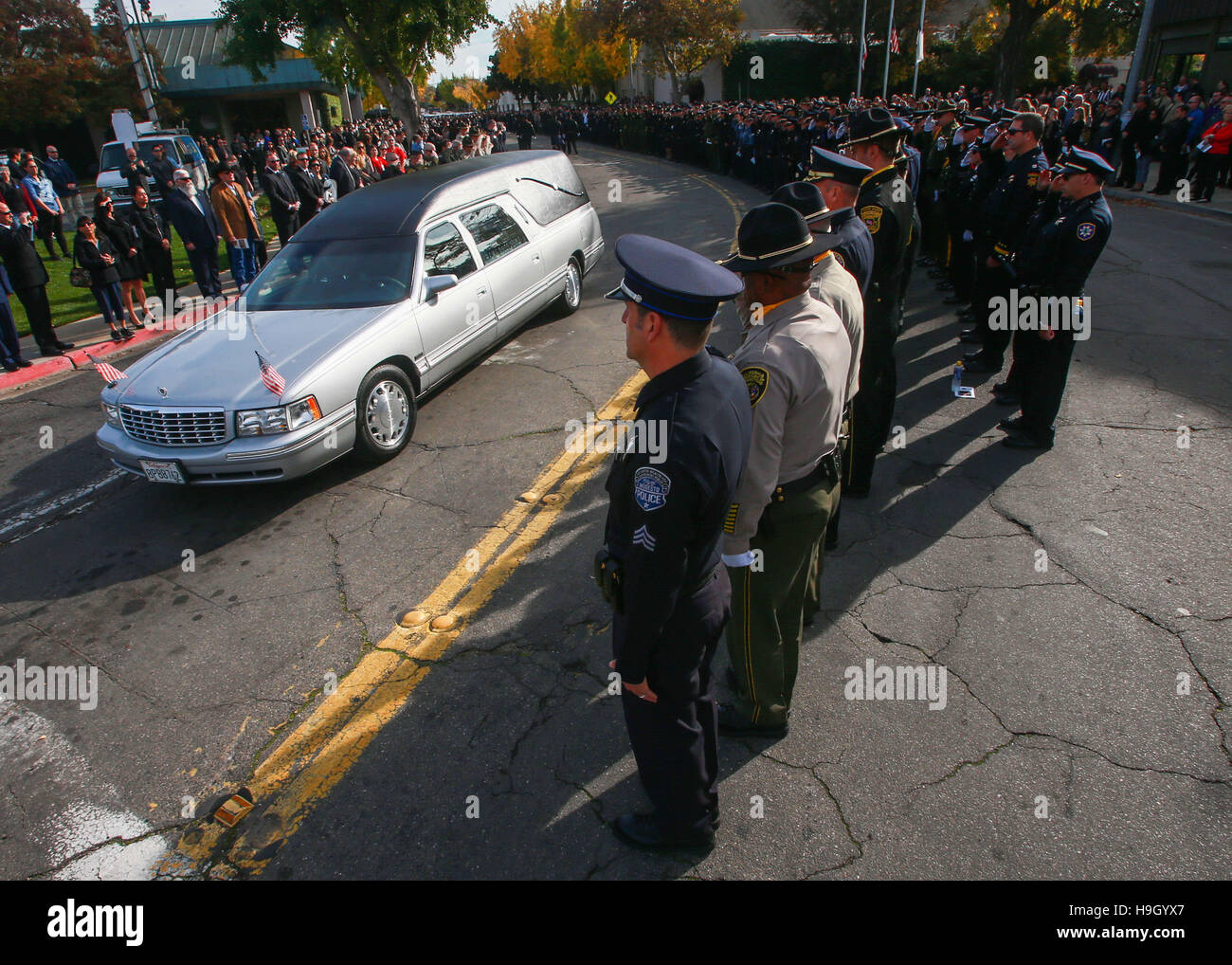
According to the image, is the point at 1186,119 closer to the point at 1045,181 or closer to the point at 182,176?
the point at 1045,181

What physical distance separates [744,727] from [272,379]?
3.82m

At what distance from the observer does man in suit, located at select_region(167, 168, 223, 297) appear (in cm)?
987

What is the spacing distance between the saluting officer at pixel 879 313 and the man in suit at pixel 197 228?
30.4ft

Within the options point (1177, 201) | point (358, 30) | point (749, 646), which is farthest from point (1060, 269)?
point (358, 30)

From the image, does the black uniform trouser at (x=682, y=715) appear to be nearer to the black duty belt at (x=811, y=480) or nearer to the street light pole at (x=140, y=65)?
the black duty belt at (x=811, y=480)

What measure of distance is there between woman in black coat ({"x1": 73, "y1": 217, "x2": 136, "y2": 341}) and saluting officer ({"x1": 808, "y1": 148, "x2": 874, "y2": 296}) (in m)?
8.41

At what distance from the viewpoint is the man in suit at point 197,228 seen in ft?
32.4

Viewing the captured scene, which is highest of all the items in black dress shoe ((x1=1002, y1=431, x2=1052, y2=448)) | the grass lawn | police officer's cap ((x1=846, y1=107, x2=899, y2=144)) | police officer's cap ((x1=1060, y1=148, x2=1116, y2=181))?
police officer's cap ((x1=846, y1=107, x2=899, y2=144))

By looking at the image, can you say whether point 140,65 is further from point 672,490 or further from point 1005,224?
point 672,490

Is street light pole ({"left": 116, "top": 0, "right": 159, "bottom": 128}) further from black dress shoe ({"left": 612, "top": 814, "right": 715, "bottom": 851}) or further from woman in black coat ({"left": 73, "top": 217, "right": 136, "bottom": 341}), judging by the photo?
black dress shoe ({"left": 612, "top": 814, "right": 715, "bottom": 851})

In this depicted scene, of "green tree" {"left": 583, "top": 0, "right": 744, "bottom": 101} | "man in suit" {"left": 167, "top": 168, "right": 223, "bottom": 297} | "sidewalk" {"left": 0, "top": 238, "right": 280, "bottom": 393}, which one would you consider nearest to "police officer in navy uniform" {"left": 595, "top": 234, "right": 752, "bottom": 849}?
"sidewalk" {"left": 0, "top": 238, "right": 280, "bottom": 393}

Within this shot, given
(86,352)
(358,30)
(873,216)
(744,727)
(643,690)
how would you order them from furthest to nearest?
(358,30) → (86,352) → (873,216) → (744,727) → (643,690)

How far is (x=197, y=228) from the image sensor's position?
10156mm

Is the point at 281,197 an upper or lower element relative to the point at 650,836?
→ upper
